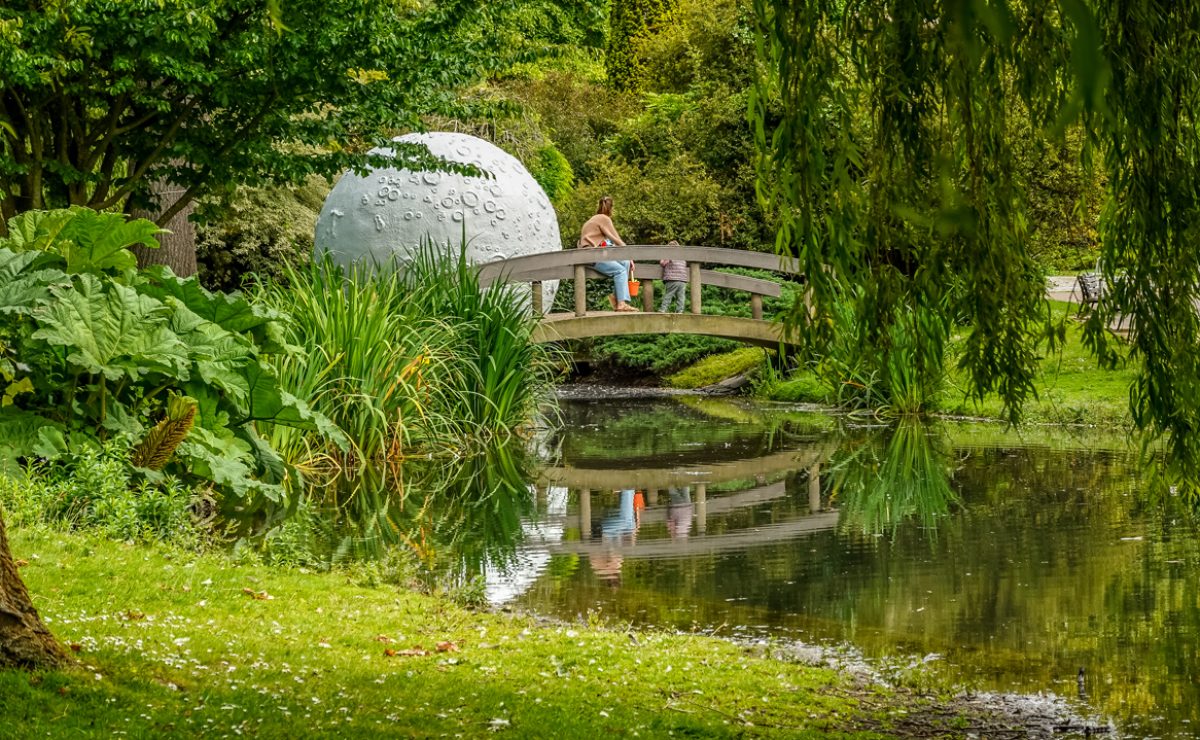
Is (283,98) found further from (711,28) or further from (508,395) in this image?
(711,28)

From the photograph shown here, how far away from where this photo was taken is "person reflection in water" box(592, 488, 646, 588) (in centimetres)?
840

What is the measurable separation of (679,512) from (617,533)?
115 cm

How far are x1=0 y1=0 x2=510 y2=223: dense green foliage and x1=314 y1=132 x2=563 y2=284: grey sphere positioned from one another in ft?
22.4

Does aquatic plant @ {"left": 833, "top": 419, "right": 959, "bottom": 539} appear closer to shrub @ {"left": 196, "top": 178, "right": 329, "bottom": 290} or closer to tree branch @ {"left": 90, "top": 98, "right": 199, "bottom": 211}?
tree branch @ {"left": 90, "top": 98, "right": 199, "bottom": 211}

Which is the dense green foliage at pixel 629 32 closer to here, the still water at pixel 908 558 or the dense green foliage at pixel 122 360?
the still water at pixel 908 558

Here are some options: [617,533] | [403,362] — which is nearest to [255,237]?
[403,362]

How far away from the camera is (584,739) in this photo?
4461 mm

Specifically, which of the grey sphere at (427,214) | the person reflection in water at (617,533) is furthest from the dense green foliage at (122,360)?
the grey sphere at (427,214)

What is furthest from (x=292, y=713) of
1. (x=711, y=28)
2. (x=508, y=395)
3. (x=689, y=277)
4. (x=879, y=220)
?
(x=711, y=28)

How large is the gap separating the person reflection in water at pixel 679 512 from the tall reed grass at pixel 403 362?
9.15 ft

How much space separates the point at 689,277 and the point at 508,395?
20.0 feet

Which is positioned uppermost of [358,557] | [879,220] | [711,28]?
[711,28]

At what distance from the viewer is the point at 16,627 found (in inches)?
171

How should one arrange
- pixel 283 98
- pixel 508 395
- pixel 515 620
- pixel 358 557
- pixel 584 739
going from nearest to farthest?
pixel 584 739, pixel 515 620, pixel 358 557, pixel 283 98, pixel 508 395
